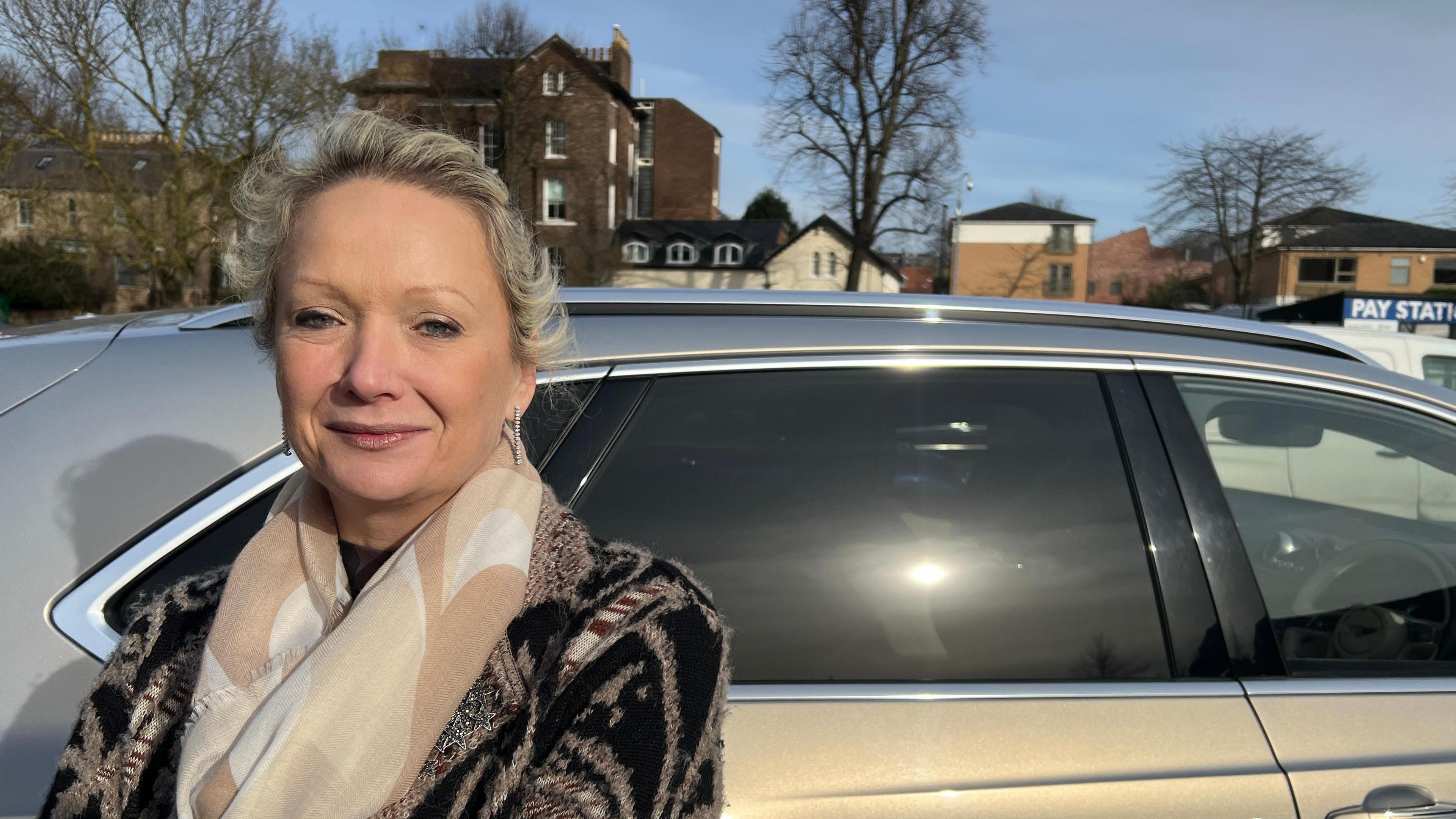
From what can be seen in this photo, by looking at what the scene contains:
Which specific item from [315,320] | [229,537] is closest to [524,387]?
[315,320]

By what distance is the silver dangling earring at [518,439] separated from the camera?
4.95ft

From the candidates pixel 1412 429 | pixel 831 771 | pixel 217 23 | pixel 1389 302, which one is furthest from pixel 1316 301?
pixel 217 23

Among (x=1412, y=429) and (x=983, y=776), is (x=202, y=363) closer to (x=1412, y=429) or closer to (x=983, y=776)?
(x=983, y=776)

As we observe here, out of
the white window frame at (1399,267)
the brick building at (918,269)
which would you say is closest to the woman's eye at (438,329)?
the brick building at (918,269)

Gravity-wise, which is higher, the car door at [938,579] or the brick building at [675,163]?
the brick building at [675,163]

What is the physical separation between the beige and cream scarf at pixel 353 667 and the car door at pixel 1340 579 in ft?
4.41

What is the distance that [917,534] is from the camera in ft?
6.32

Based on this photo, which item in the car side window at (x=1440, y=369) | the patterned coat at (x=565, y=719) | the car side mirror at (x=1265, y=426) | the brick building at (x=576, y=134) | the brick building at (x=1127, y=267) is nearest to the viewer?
the patterned coat at (x=565, y=719)

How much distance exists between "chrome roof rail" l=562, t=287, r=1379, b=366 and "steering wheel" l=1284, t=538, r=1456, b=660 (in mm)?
442

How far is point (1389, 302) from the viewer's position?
16000 mm

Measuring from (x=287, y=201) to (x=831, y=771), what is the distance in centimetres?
120

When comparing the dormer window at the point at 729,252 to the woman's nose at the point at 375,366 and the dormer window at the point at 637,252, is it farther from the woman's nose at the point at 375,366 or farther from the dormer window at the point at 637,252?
the woman's nose at the point at 375,366

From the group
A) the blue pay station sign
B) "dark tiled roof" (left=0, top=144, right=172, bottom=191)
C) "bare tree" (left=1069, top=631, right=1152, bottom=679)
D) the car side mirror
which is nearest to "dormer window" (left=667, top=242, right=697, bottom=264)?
"dark tiled roof" (left=0, top=144, right=172, bottom=191)

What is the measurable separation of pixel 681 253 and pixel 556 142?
8.27 m
